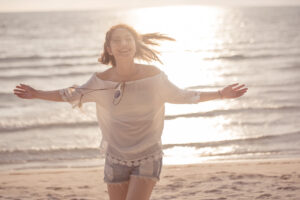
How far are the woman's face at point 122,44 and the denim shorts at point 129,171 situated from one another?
2.83 ft

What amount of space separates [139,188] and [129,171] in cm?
18

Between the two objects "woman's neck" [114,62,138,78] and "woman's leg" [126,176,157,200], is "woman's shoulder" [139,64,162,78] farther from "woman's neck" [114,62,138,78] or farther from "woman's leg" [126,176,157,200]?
"woman's leg" [126,176,157,200]

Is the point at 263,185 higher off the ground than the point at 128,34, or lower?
lower

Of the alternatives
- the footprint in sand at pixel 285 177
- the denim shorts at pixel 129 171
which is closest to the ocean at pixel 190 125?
the denim shorts at pixel 129 171

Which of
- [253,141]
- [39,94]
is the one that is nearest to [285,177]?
[253,141]

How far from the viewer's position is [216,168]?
28.7 ft

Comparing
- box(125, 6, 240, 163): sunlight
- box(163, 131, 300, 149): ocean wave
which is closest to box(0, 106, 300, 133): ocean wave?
box(125, 6, 240, 163): sunlight

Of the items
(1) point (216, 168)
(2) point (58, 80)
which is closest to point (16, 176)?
(1) point (216, 168)

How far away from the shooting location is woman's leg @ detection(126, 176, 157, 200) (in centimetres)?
368

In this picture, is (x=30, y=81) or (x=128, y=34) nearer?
(x=128, y=34)

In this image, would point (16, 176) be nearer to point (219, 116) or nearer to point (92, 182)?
point (92, 182)

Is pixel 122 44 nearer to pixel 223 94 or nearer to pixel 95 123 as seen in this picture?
pixel 223 94

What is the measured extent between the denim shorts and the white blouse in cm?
4

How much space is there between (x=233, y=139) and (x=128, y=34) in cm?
943
